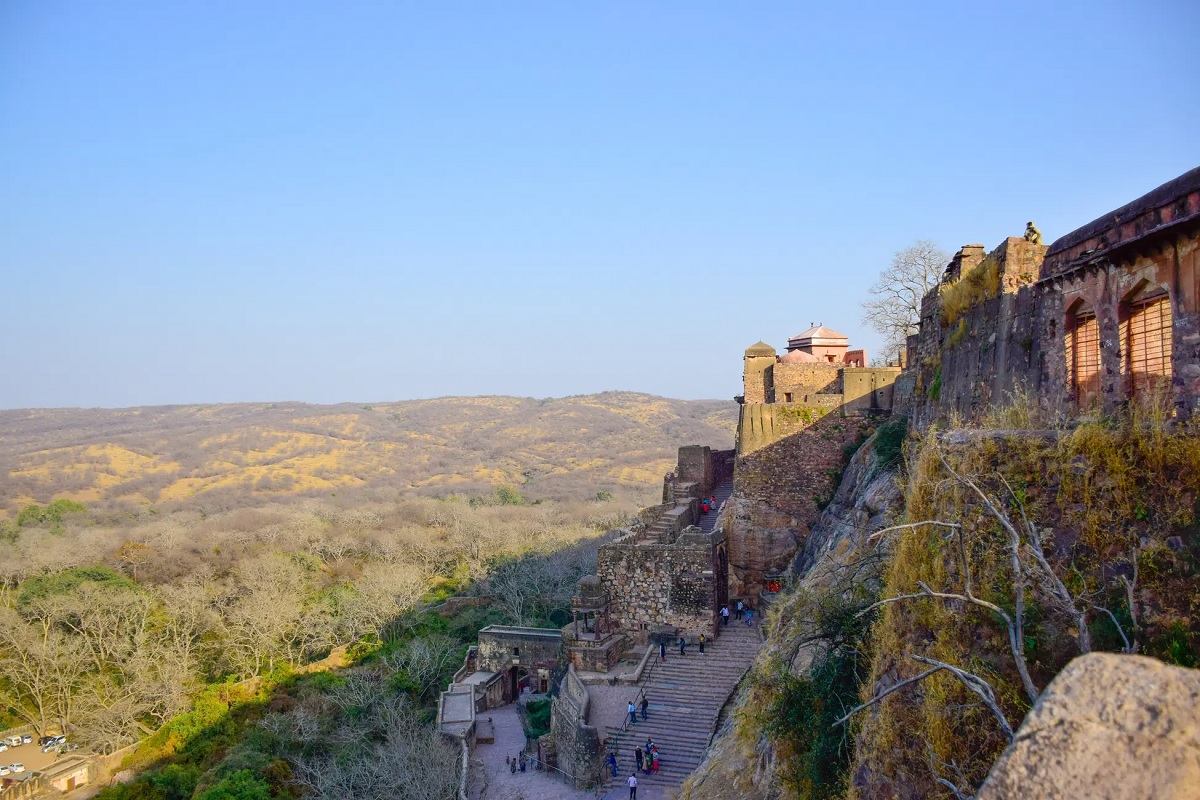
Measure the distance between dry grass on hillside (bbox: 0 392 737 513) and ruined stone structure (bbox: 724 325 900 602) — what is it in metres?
44.2

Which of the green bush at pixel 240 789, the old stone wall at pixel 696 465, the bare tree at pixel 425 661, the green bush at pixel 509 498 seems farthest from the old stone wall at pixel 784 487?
the green bush at pixel 509 498

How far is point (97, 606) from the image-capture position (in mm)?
30438

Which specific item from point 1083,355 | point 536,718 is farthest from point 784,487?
point 1083,355

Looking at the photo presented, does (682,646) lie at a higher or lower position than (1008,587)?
lower

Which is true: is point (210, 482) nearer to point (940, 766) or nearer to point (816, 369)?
point (816, 369)

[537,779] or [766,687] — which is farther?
[537,779]

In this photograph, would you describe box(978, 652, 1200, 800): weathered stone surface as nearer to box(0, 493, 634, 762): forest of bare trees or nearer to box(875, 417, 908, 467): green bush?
box(875, 417, 908, 467): green bush

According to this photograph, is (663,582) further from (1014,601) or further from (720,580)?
(1014,601)

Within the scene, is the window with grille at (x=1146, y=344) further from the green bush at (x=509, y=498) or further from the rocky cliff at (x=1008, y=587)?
the green bush at (x=509, y=498)

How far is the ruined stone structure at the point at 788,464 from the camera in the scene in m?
19.6

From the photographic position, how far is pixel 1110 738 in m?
2.62

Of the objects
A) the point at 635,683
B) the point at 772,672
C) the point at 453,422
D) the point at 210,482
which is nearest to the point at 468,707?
the point at 635,683

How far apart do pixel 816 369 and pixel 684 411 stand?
106 metres

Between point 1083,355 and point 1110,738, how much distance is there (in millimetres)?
6891
